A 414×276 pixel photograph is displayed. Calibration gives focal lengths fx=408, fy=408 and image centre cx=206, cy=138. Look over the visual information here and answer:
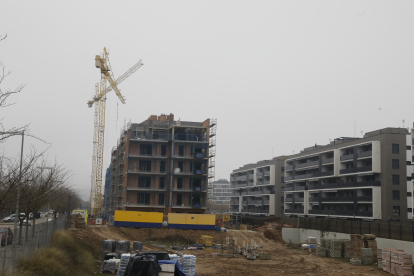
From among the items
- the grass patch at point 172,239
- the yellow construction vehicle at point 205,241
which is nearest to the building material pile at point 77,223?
the grass patch at point 172,239

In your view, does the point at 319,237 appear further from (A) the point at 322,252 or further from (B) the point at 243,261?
(B) the point at 243,261

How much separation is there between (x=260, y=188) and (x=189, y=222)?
50.3 metres

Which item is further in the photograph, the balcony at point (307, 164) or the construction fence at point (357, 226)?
the balcony at point (307, 164)

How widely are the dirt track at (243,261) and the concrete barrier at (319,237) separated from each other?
3710 mm

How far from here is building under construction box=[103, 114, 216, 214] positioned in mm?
68125

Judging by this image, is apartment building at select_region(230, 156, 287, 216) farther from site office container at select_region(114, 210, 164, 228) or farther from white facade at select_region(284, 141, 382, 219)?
site office container at select_region(114, 210, 164, 228)

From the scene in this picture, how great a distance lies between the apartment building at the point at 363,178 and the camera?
196 ft

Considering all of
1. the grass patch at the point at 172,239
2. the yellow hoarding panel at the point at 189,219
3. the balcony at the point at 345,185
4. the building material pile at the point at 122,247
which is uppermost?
the balcony at the point at 345,185

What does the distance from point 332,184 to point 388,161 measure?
12.4 m

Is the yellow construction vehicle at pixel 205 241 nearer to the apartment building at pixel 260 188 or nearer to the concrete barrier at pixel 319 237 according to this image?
the concrete barrier at pixel 319 237

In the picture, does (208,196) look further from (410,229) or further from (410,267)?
(410,267)

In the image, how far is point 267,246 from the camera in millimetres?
52719

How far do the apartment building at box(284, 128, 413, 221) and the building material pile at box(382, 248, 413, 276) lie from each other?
22945 millimetres

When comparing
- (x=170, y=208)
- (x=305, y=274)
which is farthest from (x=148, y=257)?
(x=170, y=208)
